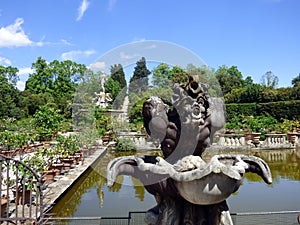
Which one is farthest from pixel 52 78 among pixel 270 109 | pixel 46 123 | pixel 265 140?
pixel 265 140

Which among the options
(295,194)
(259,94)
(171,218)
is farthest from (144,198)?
(259,94)

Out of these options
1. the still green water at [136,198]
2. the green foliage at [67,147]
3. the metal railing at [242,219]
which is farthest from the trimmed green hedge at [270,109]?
the metal railing at [242,219]

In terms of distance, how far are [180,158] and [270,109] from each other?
23.1 m

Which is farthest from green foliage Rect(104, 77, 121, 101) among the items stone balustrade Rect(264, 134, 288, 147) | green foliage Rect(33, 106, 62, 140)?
green foliage Rect(33, 106, 62, 140)

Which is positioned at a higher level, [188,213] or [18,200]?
[188,213]

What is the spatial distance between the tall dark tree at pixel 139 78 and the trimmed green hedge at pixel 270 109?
19.7m

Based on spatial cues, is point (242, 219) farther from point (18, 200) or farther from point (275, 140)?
point (275, 140)

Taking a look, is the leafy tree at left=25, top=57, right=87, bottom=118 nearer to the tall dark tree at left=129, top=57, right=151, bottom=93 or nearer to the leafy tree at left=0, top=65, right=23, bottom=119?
the leafy tree at left=0, top=65, right=23, bottom=119

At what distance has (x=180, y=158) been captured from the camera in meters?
2.93

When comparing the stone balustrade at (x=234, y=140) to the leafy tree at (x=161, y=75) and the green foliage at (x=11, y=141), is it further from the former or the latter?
the leafy tree at (x=161, y=75)

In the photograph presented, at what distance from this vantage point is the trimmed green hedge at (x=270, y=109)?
75.0ft

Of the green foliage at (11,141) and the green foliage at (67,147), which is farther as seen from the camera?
the green foliage at (11,141)

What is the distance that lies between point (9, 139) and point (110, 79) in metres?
11.0

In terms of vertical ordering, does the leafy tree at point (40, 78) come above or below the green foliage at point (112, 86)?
above
